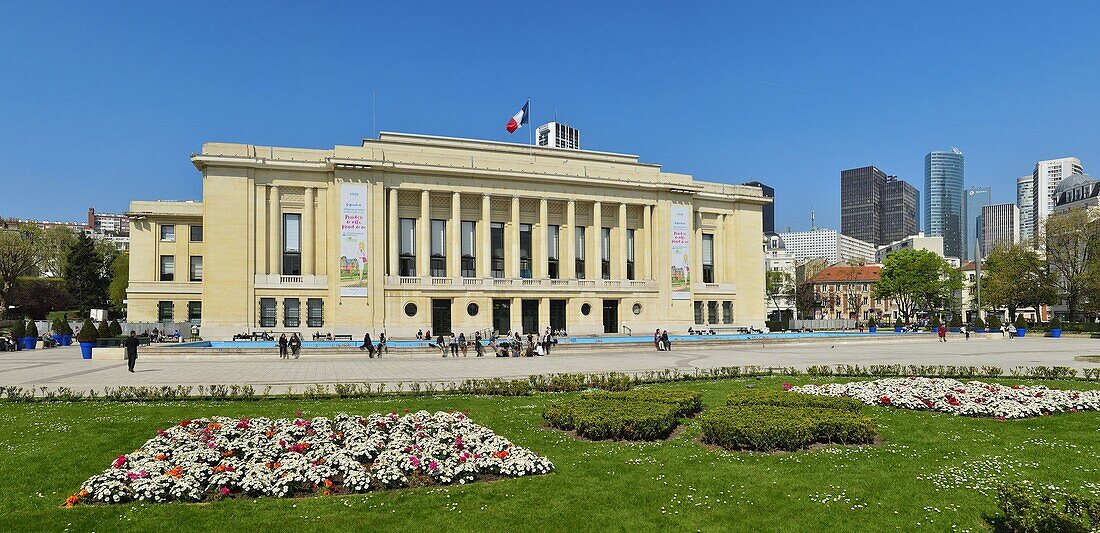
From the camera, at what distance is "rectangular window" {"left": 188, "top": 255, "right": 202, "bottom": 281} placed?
2638 inches

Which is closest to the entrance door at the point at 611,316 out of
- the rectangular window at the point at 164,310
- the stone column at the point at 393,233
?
the stone column at the point at 393,233

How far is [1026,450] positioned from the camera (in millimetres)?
12164

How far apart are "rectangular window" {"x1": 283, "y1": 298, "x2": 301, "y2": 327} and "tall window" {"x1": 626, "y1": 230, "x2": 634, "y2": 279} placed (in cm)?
3224

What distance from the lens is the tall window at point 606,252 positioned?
71562 mm

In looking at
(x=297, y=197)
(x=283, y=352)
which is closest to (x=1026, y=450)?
(x=283, y=352)

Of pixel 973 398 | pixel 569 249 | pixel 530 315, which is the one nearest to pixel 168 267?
pixel 530 315

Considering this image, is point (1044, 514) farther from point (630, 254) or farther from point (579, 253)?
point (630, 254)

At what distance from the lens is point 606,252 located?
236ft

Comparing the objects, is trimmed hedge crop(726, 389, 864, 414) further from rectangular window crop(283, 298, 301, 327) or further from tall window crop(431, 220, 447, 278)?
tall window crop(431, 220, 447, 278)

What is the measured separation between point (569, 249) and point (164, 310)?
38.6m

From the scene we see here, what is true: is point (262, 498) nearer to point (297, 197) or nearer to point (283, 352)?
point (283, 352)

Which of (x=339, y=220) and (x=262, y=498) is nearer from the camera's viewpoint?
(x=262, y=498)

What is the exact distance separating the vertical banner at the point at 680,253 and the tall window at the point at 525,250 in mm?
14631

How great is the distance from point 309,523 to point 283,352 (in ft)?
103
